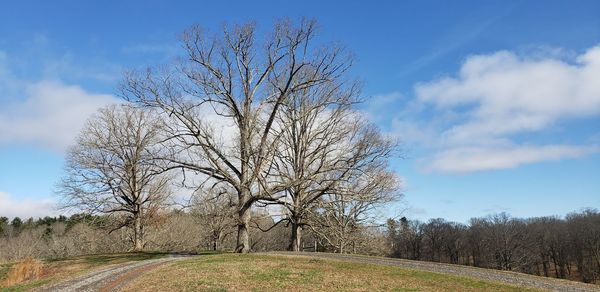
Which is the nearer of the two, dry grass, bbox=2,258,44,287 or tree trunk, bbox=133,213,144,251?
dry grass, bbox=2,258,44,287

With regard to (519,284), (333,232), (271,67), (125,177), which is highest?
(271,67)

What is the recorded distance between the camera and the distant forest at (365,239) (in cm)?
4103

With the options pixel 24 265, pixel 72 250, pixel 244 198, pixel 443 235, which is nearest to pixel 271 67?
pixel 244 198

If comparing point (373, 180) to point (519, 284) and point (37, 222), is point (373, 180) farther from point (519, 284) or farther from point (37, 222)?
point (37, 222)

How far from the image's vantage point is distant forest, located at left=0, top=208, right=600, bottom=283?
41.0 metres

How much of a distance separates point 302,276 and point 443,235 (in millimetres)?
108225

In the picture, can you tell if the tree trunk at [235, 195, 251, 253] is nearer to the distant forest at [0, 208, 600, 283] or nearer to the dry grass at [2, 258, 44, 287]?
the distant forest at [0, 208, 600, 283]

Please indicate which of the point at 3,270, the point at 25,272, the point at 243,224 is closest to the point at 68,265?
the point at 25,272

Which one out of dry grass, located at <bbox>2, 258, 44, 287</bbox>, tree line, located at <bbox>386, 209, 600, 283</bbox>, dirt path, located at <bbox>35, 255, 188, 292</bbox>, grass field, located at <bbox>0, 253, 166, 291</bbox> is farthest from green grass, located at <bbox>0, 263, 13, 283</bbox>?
tree line, located at <bbox>386, 209, 600, 283</bbox>

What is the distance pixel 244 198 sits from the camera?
24469mm

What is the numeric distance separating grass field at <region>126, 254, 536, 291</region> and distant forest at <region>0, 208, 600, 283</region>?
10.3m

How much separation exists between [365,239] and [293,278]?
26263mm

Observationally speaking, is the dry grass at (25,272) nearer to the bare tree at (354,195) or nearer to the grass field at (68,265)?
the grass field at (68,265)

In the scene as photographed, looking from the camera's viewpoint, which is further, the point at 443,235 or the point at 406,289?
the point at 443,235
